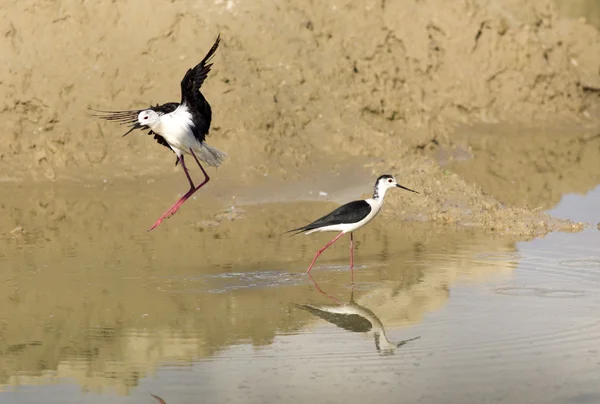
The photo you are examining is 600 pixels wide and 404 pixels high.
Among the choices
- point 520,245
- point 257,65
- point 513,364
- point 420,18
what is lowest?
point 513,364

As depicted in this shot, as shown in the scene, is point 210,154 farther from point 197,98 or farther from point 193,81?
point 193,81

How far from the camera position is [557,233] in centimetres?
1184

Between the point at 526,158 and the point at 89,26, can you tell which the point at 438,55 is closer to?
the point at 526,158

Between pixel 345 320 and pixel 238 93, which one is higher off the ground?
pixel 238 93

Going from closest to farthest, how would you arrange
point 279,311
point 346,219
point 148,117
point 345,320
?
point 345,320 → point 279,311 → point 346,219 → point 148,117

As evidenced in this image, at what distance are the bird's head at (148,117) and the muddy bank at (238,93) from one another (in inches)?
113

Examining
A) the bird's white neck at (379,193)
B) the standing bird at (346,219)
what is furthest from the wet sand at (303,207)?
the bird's white neck at (379,193)

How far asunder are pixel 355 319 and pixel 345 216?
2.37 metres

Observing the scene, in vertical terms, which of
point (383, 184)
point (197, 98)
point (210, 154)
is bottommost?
point (383, 184)

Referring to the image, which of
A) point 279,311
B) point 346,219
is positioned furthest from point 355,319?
point 346,219

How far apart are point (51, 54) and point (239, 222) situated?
4210 millimetres

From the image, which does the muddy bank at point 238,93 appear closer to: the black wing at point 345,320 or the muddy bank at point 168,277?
the muddy bank at point 168,277

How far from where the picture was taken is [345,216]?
422 inches

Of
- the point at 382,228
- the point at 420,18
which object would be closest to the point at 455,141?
the point at 420,18
